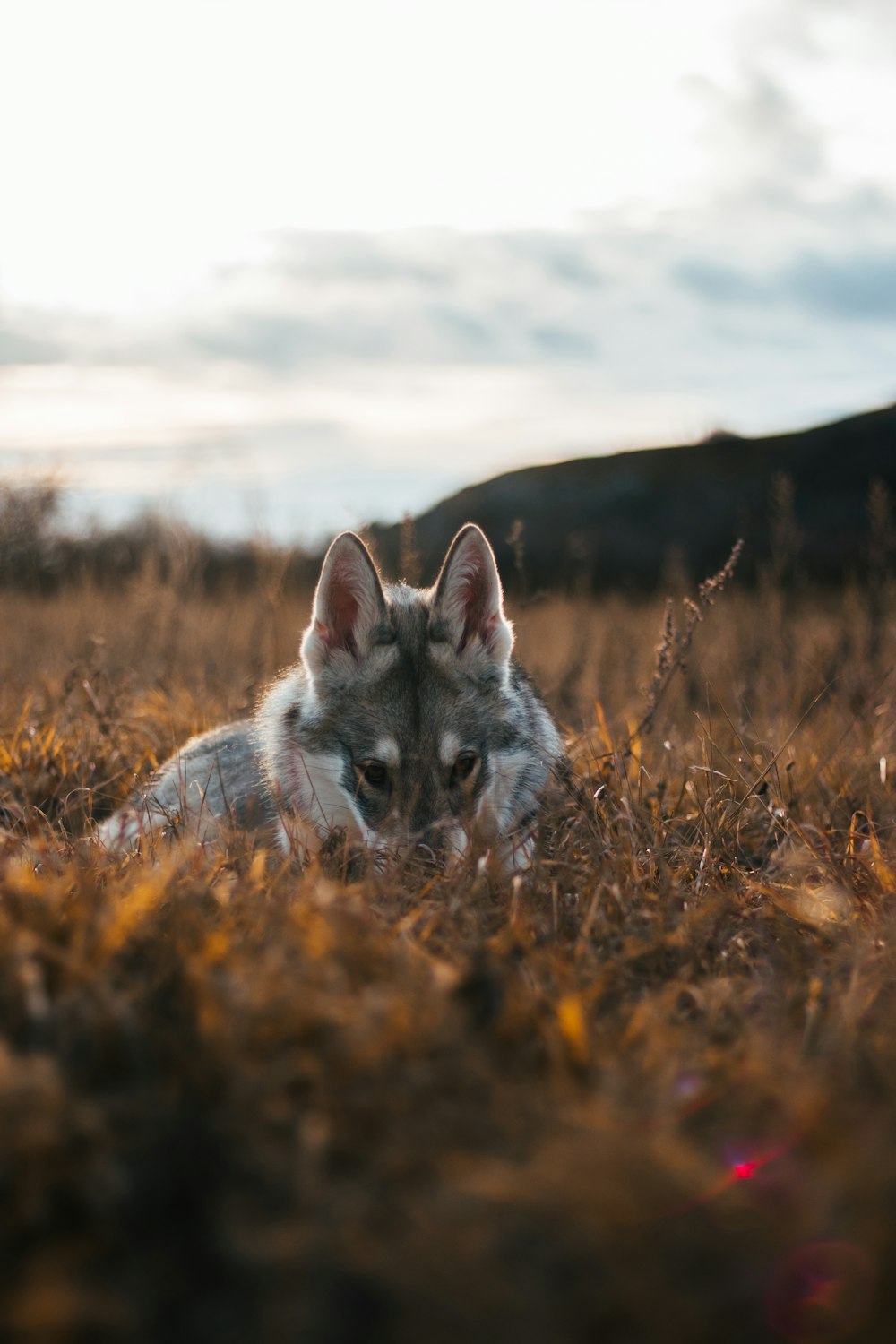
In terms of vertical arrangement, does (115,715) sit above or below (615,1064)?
above

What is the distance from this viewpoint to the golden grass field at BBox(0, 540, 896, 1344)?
1345 millimetres

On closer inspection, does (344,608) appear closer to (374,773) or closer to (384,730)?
(384,730)

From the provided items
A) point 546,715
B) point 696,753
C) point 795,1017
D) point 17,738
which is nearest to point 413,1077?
point 795,1017

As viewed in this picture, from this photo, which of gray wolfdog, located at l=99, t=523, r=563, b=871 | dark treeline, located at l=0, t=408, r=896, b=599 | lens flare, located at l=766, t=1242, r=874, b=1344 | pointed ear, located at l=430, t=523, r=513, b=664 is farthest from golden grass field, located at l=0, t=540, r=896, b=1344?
dark treeline, located at l=0, t=408, r=896, b=599

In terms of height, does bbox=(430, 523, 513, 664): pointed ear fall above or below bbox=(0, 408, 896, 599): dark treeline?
below

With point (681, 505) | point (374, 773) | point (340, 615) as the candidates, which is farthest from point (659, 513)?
point (374, 773)

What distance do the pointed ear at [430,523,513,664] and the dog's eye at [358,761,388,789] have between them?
0.74 m

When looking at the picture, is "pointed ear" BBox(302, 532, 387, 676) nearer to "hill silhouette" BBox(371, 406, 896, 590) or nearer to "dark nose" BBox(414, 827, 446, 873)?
"dark nose" BBox(414, 827, 446, 873)

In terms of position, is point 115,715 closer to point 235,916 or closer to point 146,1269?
point 235,916

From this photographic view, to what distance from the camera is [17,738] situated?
4.77 metres

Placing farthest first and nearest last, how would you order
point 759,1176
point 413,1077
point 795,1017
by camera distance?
point 795,1017 → point 413,1077 → point 759,1176

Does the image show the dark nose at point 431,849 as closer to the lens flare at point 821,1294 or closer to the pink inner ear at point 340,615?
the pink inner ear at point 340,615

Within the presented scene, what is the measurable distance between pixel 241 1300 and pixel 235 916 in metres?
1.21

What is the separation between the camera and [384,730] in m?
3.96
